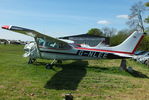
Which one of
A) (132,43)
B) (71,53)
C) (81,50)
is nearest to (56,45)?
(71,53)

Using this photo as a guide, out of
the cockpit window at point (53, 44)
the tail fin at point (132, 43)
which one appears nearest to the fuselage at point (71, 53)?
the cockpit window at point (53, 44)

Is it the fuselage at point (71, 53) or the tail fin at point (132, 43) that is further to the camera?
the fuselage at point (71, 53)

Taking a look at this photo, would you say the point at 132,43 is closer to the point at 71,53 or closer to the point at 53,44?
the point at 71,53

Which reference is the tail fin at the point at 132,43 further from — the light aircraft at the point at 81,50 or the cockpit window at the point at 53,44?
the cockpit window at the point at 53,44

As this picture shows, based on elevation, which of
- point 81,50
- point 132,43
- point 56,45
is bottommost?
point 81,50

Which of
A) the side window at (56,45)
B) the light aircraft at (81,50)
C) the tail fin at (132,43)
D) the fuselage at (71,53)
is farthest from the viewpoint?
the side window at (56,45)

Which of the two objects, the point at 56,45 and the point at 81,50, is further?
the point at 56,45

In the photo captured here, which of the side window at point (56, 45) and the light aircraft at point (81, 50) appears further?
the side window at point (56, 45)

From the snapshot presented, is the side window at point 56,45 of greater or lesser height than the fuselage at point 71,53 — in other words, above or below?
above

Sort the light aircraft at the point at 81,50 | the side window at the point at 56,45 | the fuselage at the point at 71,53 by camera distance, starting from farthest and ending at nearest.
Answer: the side window at the point at 56,45
the fuselage at the point at 71,53
the light aircraft at the point at 81,50

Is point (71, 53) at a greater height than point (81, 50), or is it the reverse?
point (81, 50)

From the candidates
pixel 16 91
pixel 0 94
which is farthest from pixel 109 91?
pixel 0 94

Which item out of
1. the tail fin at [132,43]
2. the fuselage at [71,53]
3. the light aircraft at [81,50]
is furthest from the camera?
the fuselage at [71,53]

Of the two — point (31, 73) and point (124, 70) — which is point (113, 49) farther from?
point (31, 73)
